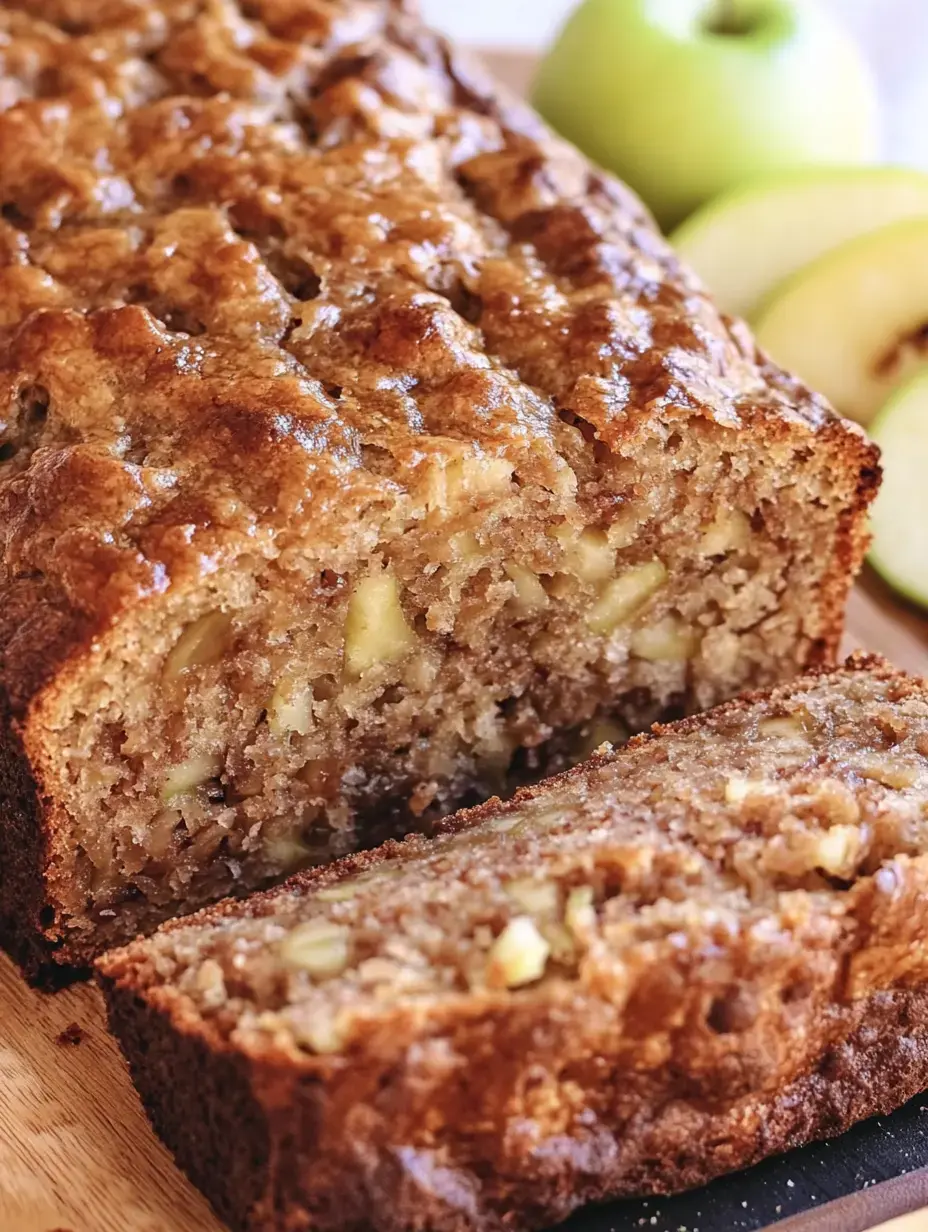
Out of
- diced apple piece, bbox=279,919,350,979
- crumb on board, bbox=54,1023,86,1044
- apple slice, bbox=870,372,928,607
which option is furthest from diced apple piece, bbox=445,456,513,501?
apple slice, bbox=870,372,928,607

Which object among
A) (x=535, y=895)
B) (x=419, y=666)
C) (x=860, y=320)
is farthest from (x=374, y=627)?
(x=860, y=320)

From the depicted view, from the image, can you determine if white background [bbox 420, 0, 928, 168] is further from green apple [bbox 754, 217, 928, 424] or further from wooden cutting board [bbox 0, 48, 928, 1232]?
wooden cutting board [bbox 0, 48, 928, 1232]

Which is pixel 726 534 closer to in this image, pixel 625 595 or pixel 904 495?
pixel 625 595

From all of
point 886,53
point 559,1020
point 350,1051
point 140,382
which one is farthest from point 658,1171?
point 886,53

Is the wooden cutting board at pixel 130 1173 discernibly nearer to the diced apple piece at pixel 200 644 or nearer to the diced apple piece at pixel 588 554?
the diced apple piece at pixel 200 644

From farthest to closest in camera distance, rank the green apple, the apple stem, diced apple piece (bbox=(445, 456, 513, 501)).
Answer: the apple stem
the green apple
diced apple piece (bbox=(445, 456, 513, 501))

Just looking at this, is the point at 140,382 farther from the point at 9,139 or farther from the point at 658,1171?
the point at 658,1171
